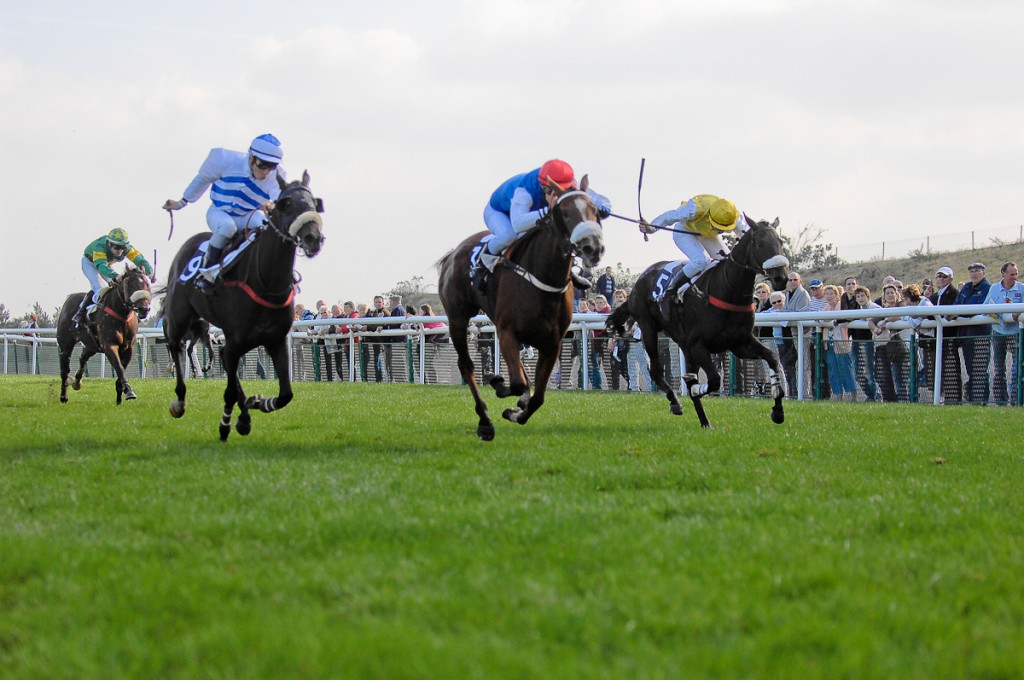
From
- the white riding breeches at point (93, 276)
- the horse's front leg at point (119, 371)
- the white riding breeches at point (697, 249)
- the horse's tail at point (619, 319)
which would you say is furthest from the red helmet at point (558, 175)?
the white riding breeches at point (93, 276)

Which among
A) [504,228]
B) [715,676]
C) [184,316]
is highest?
[504,228]

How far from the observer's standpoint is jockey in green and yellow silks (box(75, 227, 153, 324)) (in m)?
13.8

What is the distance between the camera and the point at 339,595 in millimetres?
3520

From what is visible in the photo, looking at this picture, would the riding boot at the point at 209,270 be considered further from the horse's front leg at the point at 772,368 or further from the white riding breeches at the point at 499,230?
the horse's front leg at the point at 772,368

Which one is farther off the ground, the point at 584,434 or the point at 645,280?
the point at 645,280

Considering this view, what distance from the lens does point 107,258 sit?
552 inches

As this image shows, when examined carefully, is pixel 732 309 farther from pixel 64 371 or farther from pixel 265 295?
pixel 64 371

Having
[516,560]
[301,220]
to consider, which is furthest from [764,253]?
[516,560]

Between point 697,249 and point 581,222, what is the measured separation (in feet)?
10.3

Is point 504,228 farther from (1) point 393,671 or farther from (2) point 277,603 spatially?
(1) point 393,671

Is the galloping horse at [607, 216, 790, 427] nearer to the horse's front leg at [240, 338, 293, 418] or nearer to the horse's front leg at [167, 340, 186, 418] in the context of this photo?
the horse's front leg at [240, 338, 293, 418]

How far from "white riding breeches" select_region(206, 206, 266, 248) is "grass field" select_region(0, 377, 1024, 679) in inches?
71.5

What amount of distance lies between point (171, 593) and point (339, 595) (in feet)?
1.89

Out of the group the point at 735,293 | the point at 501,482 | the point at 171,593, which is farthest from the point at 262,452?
the point at 735,293
